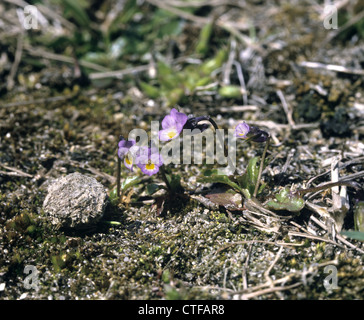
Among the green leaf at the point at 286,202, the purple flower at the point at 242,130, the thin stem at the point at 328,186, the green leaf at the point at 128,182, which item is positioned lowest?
the green leaf at the point at 286,202

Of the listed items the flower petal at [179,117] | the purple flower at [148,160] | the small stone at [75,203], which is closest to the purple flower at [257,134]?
the flower petal at [179,117]

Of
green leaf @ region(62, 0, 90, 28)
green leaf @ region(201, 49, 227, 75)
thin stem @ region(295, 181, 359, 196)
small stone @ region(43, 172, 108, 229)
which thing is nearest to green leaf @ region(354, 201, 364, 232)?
thin stem @ region(295, 181, 359, 196)

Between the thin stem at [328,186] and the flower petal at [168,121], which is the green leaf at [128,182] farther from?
the thin stem at [328,186]

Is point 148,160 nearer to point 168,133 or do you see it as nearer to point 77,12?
point 168,133

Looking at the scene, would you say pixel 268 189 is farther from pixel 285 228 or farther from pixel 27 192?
pixel 27 192

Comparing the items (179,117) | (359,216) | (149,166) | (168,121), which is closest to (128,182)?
(149,166)

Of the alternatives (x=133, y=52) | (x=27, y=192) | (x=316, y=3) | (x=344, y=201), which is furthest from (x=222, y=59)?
(x=27, y=192)

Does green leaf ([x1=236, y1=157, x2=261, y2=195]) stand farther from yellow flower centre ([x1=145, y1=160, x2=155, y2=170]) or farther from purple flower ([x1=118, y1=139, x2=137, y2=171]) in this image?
purple flower ([x1=118, y1=139, x2=137, y2=171])
